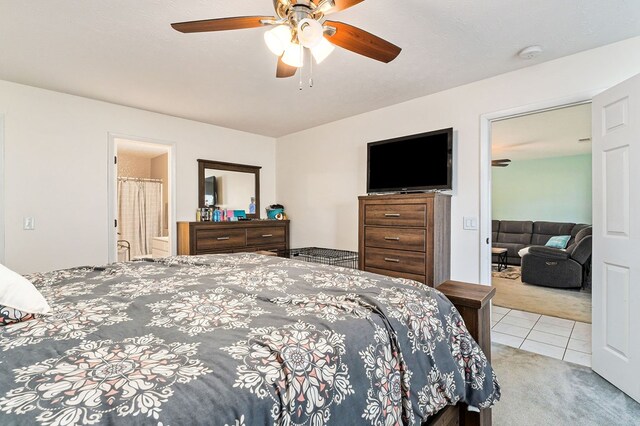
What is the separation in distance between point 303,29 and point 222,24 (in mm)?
440

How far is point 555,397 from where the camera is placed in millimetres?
2002

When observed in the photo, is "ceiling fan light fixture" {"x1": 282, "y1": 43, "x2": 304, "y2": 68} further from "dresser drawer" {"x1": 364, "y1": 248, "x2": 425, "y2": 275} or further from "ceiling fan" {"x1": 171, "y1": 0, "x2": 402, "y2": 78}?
"dresser drawer" {"x1": 364, "y1": 248, "x2": 425, "y2": 275}

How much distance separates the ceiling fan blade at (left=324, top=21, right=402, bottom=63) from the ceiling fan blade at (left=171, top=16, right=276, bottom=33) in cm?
34

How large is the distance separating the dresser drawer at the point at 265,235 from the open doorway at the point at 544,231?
3052mm

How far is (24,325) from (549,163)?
890 centimetres

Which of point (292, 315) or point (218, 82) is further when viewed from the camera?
point (218, 82)

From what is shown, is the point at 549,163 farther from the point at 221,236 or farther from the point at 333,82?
the point at 221,236

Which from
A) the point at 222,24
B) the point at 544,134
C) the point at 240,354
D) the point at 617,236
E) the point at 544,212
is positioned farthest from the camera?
the point at 544,212

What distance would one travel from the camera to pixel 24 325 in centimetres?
98

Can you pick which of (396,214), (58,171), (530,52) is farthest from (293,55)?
(58,171)

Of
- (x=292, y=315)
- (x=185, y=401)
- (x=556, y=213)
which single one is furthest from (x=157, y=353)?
(x=556, y=213)

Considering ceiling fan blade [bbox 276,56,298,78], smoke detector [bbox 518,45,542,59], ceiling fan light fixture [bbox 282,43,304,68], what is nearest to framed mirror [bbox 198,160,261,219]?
ceiling fan blade [bbox 276,56,298,78]

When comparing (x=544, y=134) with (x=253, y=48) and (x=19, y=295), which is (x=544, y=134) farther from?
(x=19, y=295)

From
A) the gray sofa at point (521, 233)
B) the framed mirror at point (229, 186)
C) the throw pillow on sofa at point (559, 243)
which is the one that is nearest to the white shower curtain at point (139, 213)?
the framed mirror at point (229, 186)
